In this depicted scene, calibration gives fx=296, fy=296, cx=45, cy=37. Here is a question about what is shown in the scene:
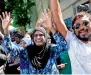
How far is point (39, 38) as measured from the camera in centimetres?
461

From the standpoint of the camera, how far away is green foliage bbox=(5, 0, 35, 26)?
85.5 ft

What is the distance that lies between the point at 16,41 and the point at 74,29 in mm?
4104

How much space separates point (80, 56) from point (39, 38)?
4.04ft

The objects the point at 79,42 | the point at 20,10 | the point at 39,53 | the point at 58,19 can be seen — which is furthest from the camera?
the point at 20,10

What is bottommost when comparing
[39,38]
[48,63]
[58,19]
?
[48,63]

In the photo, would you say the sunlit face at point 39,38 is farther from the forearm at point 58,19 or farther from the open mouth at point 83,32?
the open mouth at point 83,32

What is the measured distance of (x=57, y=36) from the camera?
13.5 ft

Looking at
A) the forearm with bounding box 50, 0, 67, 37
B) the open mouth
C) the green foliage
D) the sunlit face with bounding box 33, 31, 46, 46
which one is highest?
the green foliage

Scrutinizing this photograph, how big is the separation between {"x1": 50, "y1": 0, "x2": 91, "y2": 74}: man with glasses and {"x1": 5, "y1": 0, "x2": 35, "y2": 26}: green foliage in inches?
867

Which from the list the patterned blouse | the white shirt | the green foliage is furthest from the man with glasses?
the green foliage

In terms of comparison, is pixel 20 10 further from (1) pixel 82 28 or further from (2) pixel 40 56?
(1) pixel 82 28

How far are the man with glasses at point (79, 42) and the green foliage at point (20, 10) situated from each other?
22.0 metres

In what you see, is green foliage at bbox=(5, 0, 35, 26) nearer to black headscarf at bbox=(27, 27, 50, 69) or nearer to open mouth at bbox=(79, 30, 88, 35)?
black headscarf at bbox=(27, 27, 50, 69)

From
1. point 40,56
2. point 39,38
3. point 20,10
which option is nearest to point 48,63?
point 40,56
